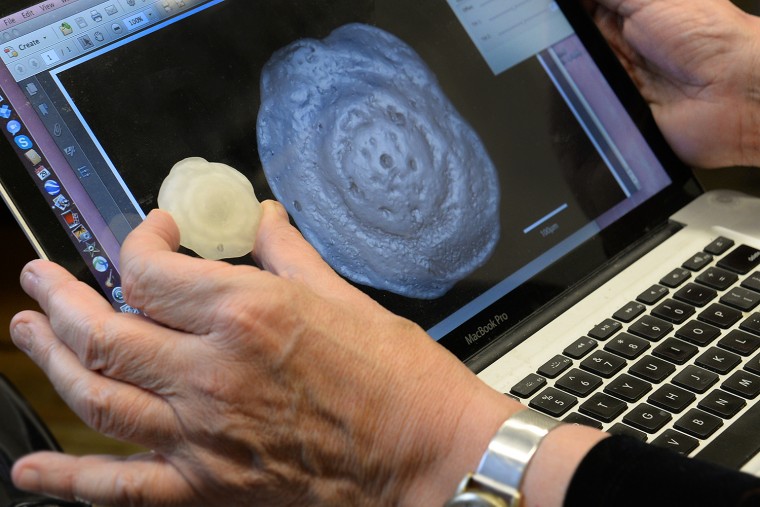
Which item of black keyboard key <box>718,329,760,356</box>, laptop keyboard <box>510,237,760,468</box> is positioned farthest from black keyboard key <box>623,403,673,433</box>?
black keyboard key <box>718,329,760,356</box>

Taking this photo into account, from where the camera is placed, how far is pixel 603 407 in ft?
2.30

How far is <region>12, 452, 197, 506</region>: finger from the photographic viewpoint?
535 millimetres

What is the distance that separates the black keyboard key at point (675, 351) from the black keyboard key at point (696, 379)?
0.04 ft

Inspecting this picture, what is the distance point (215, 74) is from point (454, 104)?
227 millimetres

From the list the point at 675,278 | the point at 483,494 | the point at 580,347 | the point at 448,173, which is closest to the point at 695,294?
the point at 675,278

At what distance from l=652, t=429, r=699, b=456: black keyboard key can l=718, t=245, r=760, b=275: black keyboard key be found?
22cm

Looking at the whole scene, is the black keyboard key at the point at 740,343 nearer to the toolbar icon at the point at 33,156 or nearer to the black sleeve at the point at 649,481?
the black sleeve at the point at 649,481

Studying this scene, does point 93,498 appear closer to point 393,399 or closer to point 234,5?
point 393,399

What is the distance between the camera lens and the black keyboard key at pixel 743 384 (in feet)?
2.33

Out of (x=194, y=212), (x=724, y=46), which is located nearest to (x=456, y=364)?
(x=194, y=212)

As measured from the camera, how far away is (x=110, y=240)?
67 centimetres

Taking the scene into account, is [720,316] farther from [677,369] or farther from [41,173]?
[41,173]

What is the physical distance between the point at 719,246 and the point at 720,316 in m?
0.10

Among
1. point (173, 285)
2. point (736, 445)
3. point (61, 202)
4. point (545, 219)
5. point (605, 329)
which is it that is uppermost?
point (61, 202)
